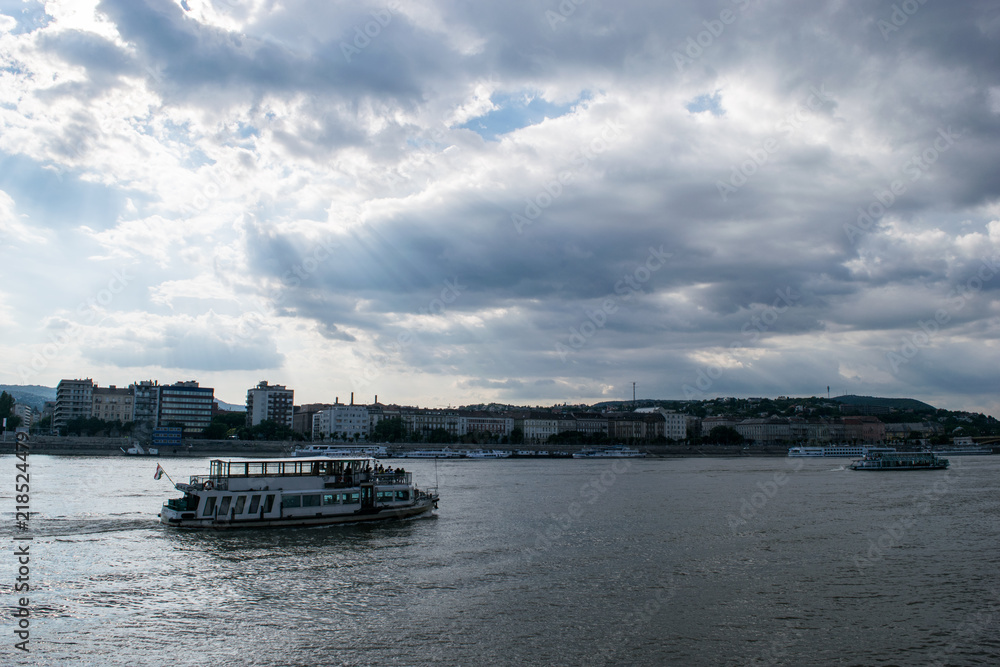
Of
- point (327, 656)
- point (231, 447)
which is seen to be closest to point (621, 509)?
point (327, 656)

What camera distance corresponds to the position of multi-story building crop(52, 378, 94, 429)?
179375mm

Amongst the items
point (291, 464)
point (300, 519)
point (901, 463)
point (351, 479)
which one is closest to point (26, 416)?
point (291, 464)

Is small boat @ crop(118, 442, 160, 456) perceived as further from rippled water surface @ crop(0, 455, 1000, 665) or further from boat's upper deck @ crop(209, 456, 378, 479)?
boat's upper deck @ crop(209, 456, 378, 479)

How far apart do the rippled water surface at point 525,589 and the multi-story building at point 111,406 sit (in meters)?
157

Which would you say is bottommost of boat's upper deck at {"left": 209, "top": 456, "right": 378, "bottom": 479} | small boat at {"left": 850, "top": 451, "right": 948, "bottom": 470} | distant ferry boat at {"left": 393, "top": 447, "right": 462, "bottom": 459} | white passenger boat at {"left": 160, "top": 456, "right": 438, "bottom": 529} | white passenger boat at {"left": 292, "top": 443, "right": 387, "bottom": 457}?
distant ferry boat at {"left": 393, "top": 447, "right": 462, "bottom": 459}

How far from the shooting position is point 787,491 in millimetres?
59125

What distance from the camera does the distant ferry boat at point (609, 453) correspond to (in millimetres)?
145125

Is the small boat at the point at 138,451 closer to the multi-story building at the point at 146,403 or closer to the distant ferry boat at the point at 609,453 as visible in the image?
the multi-story building at the point at 146,403

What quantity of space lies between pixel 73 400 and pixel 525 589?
623ft

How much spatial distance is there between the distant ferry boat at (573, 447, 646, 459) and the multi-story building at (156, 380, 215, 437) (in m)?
97.6

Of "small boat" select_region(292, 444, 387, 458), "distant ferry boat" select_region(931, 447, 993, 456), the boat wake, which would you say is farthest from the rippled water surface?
"distant ferry boat" select_region(931, 447, 993, 456)

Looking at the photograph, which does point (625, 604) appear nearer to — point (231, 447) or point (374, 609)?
point (374, 609)

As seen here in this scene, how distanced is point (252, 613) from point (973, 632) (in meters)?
19.8
